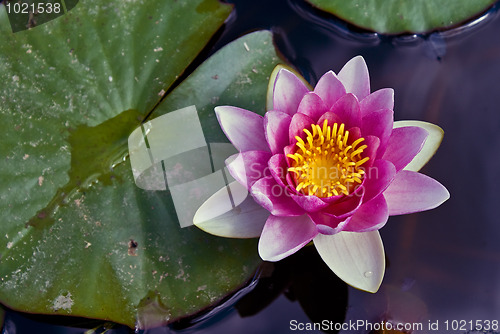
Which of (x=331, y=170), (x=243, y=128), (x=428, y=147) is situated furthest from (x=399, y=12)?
(x=243, y=128)

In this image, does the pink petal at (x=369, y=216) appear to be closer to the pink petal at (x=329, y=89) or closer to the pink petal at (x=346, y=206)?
the pink petal at (x=346, y=206)

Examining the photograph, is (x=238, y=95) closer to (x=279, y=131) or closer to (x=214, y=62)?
(x=214, y=62)

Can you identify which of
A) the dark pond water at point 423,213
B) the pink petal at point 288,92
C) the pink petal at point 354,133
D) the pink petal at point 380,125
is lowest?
the dark pond water at point 423,213

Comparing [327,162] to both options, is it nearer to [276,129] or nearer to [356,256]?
[276,129]

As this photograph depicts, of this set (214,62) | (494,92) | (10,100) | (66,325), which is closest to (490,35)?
(494,92)

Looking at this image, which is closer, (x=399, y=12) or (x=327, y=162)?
(x=327, y=162)

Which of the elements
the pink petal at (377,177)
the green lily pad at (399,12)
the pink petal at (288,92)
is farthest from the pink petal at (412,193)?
the green lily pad at (399,12)
